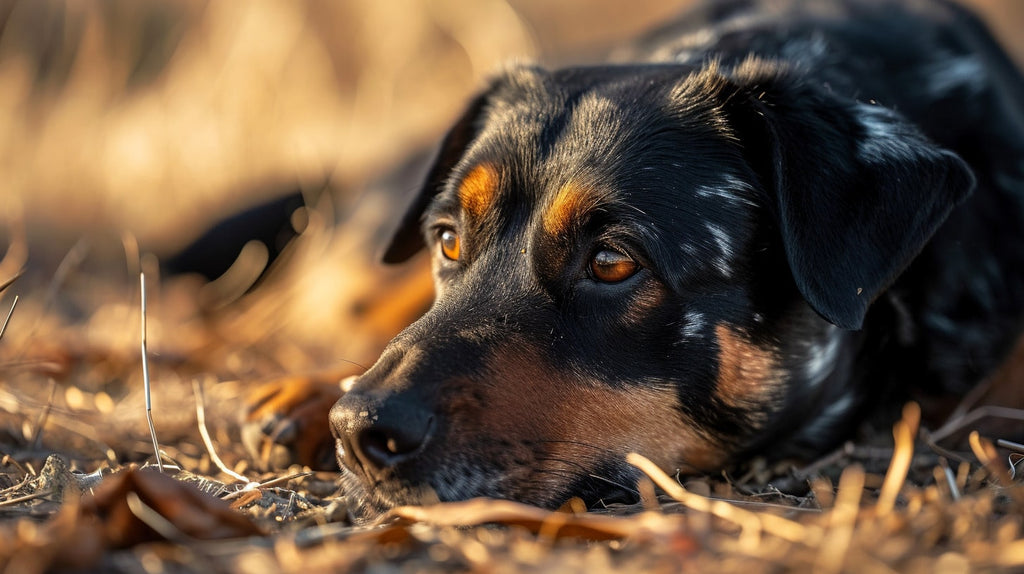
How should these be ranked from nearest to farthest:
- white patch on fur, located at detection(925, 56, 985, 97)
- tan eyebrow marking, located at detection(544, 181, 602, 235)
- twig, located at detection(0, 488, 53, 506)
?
twig, located at detection(0, 488, 53, 506), tan eyebrow marking, located at detection(544, 181, 602, 235), white patch on fur, located at detection(925, 56, 985, 97)

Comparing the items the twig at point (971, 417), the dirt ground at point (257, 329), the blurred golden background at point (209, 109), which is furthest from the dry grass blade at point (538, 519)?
the blurred golden background at point (209, 109)

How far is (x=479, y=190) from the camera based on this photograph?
112 inches

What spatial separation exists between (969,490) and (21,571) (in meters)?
2.04

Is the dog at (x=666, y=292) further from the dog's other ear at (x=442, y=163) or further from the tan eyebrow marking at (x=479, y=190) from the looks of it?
the dog's other ear at (x=442, y=163)

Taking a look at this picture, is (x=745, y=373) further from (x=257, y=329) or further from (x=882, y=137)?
(x=257, y=329)

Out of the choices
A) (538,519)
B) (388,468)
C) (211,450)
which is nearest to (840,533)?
(538,519)

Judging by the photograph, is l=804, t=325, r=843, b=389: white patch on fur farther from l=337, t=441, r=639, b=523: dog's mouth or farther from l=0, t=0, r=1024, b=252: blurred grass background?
l=0, t=0, r=1024, b=252: blurred grass background

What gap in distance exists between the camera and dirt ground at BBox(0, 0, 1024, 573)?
1.66 meters

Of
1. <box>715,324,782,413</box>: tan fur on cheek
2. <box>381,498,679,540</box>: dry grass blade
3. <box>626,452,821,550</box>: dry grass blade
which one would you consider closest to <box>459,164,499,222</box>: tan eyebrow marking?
<box>715,324,782,413</box>: tan fur on cheek

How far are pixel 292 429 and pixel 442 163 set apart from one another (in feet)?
3.96

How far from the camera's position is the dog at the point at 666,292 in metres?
2.30

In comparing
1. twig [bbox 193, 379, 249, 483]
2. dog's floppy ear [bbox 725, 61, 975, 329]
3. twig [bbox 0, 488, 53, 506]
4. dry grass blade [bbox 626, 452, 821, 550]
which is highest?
dog's floppy ear [bbox 725, 61, 975, 329]

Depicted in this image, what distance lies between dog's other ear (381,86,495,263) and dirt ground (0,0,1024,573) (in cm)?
21

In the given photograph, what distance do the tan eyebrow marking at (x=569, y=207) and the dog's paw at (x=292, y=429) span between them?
3.25ft
